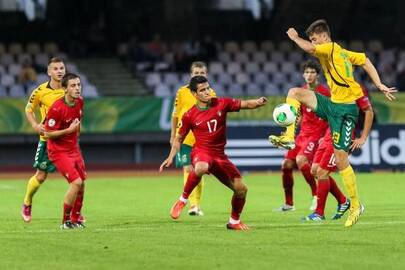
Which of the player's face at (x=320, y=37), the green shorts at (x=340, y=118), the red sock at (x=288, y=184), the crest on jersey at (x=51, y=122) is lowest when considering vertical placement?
the red sock at (x=288, y=184)

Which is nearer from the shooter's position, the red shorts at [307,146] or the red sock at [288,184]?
the red shorts at [307,146]

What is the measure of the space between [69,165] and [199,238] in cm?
236

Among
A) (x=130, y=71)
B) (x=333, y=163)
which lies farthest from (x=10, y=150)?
(x=333, y=163)

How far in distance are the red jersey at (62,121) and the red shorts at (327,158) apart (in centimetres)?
329

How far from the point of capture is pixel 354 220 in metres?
14.0

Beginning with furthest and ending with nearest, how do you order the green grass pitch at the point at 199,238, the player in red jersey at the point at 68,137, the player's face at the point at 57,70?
1. the player's face at the point at 57,70
2. the player in red jersey at the point at 68,137
3. the green grass pitch at the point at 199,238

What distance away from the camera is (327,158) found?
51.2ft

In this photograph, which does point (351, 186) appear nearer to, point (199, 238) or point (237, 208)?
point (237, 208)

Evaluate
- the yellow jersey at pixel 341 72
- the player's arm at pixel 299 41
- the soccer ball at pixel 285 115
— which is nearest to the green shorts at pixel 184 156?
the soccer ball at pixel 285 115

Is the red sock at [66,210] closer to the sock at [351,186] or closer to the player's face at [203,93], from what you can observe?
the player's face at [203,93]

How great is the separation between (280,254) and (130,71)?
25541 mm

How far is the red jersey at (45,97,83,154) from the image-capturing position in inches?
576

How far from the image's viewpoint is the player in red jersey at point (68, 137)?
14.5 metres

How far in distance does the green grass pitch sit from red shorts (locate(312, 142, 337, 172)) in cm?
82
